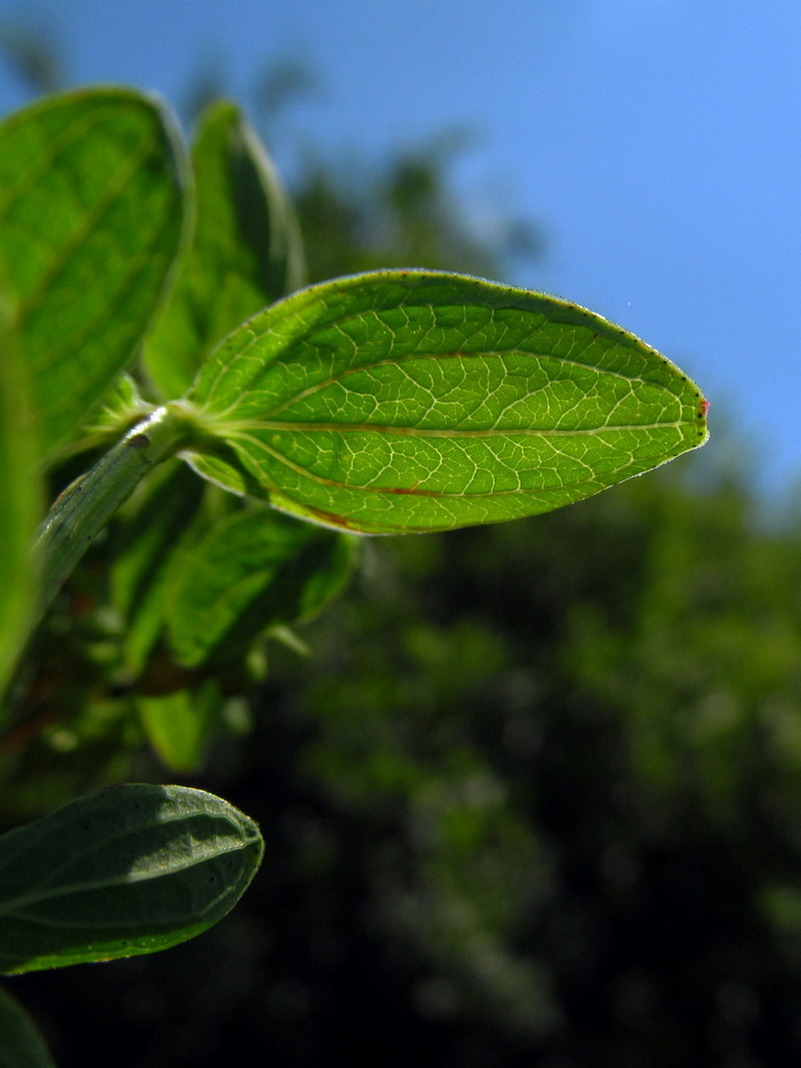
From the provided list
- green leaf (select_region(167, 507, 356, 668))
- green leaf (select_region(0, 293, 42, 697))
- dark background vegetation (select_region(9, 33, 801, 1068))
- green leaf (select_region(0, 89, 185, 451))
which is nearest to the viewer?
green leaf (select_region(0, 293, 42, 697))

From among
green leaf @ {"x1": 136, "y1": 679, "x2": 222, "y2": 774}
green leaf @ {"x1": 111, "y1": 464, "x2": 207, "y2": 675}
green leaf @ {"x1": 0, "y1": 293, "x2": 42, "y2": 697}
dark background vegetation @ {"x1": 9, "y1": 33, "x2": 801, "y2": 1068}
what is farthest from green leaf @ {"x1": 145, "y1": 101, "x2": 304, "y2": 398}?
dark background vegetation @ {"x1": 9, "y1": 33, "x2": 801, "y2": 1068}

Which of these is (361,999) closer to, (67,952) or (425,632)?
(425,632)

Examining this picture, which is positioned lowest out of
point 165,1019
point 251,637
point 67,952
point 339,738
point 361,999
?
point 165,1019

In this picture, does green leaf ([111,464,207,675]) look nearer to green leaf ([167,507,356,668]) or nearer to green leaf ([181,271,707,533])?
green leaf ([167,507,356,668])

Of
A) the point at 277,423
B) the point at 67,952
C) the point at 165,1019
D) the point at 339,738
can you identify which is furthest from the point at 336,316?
the point at 165,1019

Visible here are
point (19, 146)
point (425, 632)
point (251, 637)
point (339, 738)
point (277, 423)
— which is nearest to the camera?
point (19, 146)
